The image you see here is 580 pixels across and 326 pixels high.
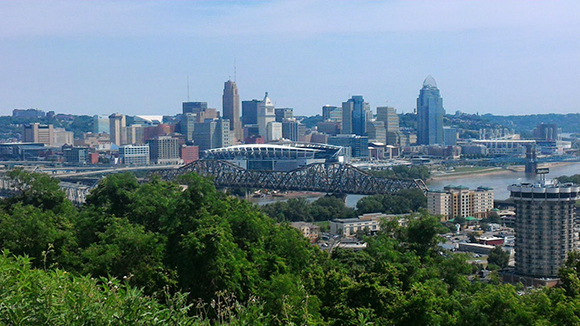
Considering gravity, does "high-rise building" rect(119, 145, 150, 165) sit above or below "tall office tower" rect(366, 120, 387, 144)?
below

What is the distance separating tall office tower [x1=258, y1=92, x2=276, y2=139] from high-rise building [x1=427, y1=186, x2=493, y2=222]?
35.8 metres

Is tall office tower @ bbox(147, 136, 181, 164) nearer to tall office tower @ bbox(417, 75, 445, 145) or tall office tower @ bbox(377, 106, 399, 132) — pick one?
tall office tower @ bbox(377, 106, 399, 132)

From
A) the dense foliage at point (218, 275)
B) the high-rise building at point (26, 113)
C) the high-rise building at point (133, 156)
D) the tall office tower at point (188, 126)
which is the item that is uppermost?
the high-rise building at point (26, 113)

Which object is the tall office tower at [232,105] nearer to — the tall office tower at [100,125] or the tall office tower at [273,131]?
the tall office tower at [273,131]

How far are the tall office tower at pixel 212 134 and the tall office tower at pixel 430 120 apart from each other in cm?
1733

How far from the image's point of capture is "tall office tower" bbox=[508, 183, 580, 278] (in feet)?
42.4

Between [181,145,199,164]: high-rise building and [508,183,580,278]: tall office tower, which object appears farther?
[181,145,199,164]: high-rise building

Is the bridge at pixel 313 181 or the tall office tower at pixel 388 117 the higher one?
the tall office tower at pixel 388 117

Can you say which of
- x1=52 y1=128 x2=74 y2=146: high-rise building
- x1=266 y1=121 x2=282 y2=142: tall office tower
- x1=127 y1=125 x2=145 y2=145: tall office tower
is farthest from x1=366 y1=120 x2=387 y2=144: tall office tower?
x1=52 y1=128 x2=74 y2=146: high-rise building

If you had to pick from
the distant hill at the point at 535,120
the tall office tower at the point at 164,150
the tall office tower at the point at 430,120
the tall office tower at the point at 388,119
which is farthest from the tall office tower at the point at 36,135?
the distant hill at the point at 535,120

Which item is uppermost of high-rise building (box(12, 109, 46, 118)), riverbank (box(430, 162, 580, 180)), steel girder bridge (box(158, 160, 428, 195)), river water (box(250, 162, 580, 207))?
high-rise building (box(12, 109, 46, 118))

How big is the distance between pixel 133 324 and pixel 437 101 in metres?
59.5

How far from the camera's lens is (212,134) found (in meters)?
49.9

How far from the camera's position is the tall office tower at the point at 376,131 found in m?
56.9
